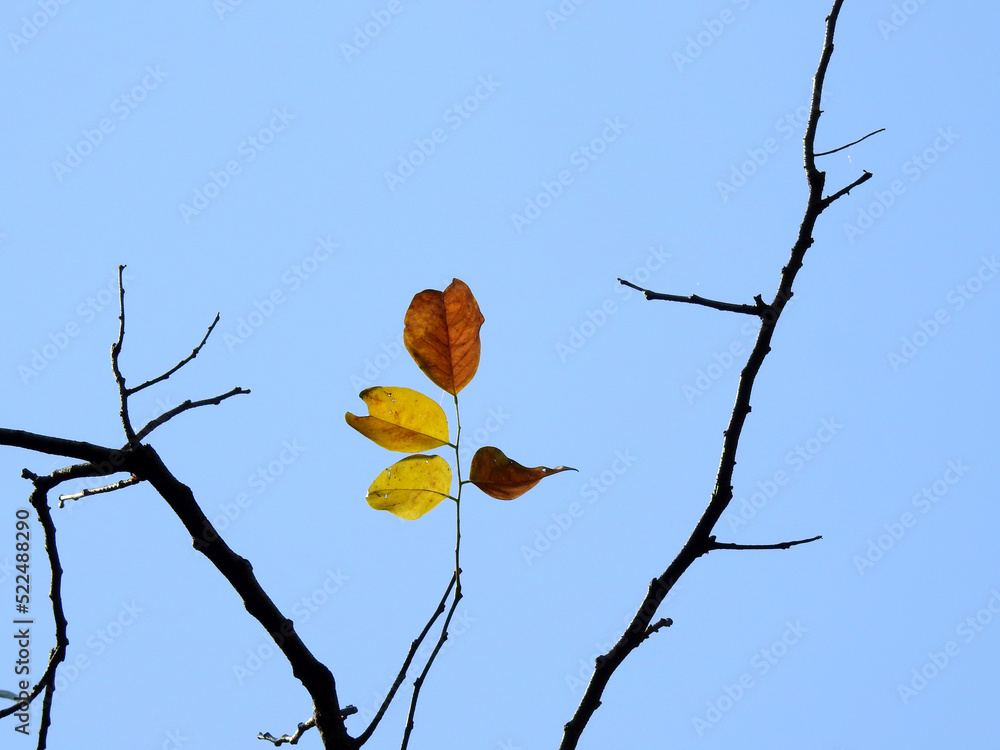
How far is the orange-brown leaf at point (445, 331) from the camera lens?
1127 millimetres

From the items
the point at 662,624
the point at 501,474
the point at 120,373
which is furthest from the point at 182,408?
the point at 662,624

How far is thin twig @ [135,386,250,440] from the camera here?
1.11 m

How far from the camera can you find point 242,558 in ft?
3.78

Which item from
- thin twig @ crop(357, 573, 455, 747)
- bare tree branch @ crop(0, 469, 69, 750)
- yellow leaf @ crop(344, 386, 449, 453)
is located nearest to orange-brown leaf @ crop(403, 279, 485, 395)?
yellow leaf @ crop(344, 386, 449, 453)

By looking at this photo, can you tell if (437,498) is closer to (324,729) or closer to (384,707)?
(384,707)

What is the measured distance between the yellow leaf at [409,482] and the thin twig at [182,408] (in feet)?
0.96

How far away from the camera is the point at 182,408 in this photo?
118 cm

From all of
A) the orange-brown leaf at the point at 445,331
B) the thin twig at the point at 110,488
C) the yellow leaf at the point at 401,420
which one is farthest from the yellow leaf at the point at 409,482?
the thin twig at the point at 110,488

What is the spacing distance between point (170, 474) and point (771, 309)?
0.85 meters

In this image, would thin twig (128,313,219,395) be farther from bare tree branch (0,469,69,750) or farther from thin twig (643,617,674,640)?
thin twig (643,617,674,640)

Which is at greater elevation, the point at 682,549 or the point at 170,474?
the point at 170,474

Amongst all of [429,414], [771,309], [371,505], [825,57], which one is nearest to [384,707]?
[371,505]

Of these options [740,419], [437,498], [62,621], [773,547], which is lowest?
[773,547]

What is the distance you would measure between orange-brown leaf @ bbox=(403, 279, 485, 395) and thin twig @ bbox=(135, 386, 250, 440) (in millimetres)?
325
